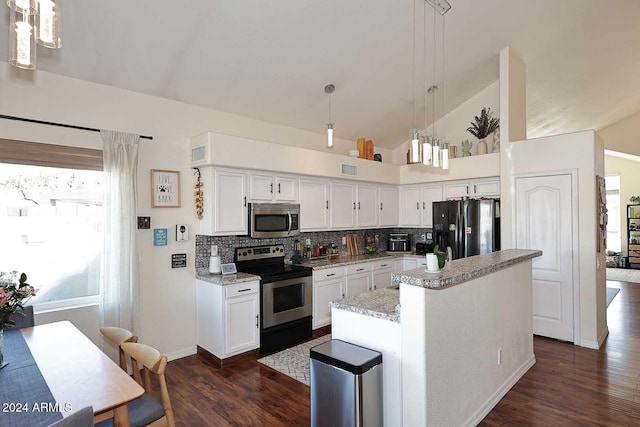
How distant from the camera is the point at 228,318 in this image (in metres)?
3.62

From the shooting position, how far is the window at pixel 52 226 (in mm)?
2982

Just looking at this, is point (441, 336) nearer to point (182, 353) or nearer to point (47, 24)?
point (47, 24)

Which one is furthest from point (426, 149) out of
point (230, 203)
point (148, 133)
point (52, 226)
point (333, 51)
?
point (52, 226)

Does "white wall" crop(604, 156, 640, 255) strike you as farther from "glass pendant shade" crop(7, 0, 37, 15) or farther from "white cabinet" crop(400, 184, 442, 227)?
"glass pendant shade" crop(7, 0, 37, 15)

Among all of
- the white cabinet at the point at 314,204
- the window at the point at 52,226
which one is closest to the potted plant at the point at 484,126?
the white cabinet at the point at 314,204

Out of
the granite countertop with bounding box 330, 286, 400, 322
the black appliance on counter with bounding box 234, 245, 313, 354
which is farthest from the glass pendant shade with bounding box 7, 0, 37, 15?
the black appliance on counter with bounding box 234, 245, 313, 354

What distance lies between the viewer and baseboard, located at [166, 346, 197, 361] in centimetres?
381

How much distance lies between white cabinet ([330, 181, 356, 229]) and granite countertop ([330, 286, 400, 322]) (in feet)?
7.89

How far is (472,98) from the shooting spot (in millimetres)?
5539

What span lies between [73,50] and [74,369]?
8.40 feet

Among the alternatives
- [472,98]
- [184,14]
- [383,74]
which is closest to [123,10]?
[184,14]

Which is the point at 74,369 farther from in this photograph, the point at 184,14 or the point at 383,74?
the point at 383,74

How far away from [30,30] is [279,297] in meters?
3.17

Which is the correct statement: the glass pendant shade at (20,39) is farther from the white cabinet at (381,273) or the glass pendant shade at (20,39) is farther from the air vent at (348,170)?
the white cabinet at (381,273)
